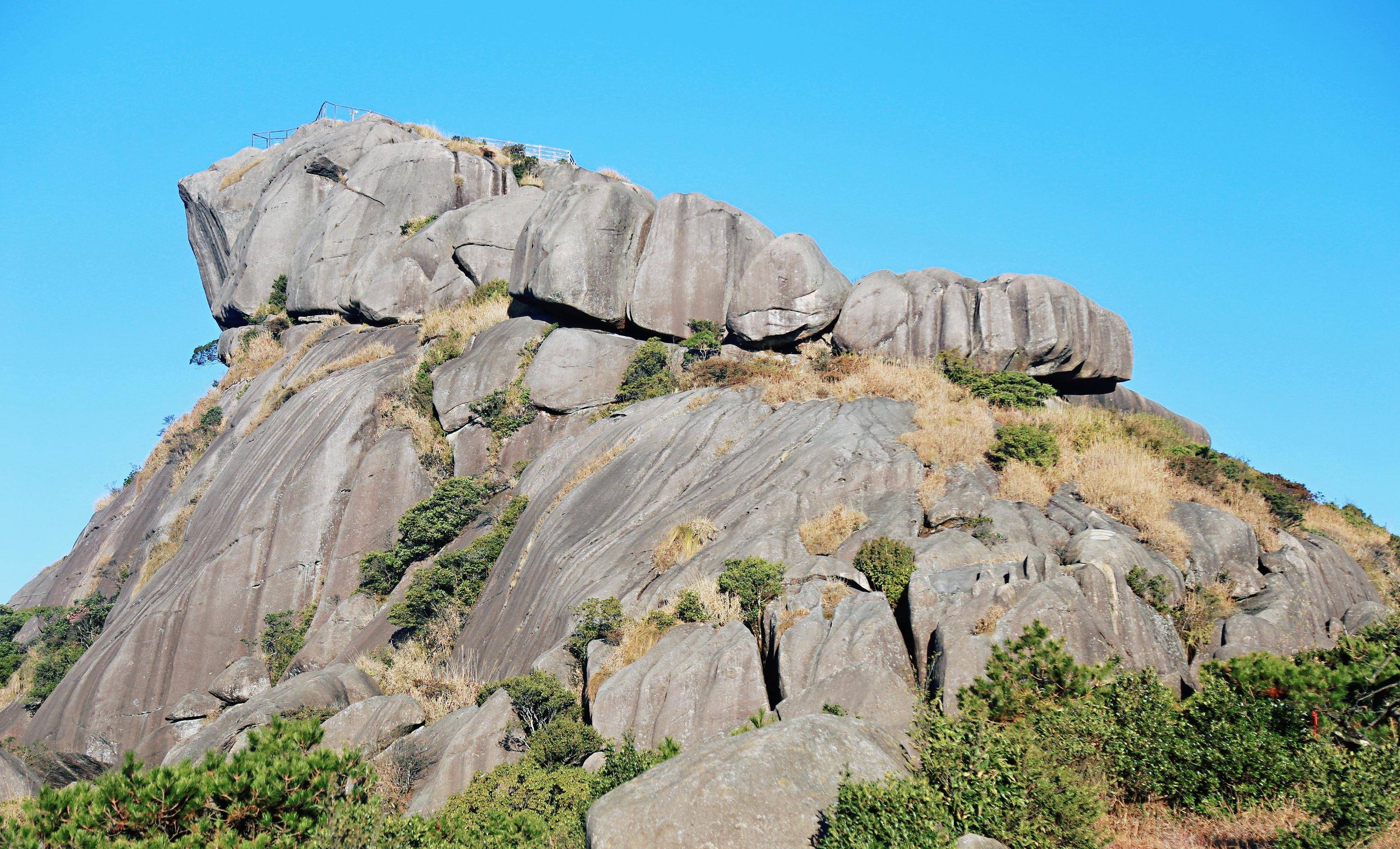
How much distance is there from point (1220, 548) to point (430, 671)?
16088 millimetres

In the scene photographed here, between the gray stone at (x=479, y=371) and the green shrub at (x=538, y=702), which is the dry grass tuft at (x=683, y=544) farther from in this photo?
the gray stone at (x=479, y=371)

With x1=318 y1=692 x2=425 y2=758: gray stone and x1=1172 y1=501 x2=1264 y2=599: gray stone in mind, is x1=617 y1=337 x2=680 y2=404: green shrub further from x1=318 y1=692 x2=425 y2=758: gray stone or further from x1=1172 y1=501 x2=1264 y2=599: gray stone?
x1=1172 y1=501 x2=1264 y2=599: gray stone

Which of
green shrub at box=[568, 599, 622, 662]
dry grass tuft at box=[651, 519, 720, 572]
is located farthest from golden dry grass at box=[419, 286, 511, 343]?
green shrub at box=[568, 599, 622, 662]

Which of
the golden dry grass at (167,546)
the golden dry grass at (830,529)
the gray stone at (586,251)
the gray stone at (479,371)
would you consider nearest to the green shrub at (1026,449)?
the golden dry grass at (830,529)

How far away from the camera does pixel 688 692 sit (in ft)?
51.5

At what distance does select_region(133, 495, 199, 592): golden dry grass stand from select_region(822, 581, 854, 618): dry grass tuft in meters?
23.7

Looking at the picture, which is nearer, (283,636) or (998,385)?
(283,636)

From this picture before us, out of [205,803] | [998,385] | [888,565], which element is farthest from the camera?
[998,385]

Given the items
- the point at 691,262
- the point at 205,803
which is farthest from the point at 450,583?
the point at 691,262

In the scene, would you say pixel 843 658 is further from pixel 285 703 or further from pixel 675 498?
pixel 285 703

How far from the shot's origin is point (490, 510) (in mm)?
Answer: 27312

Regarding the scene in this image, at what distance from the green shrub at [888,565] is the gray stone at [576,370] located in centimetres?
1387

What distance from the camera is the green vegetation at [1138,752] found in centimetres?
965

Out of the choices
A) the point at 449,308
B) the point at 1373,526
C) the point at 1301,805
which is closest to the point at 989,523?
the point at 1301,805
